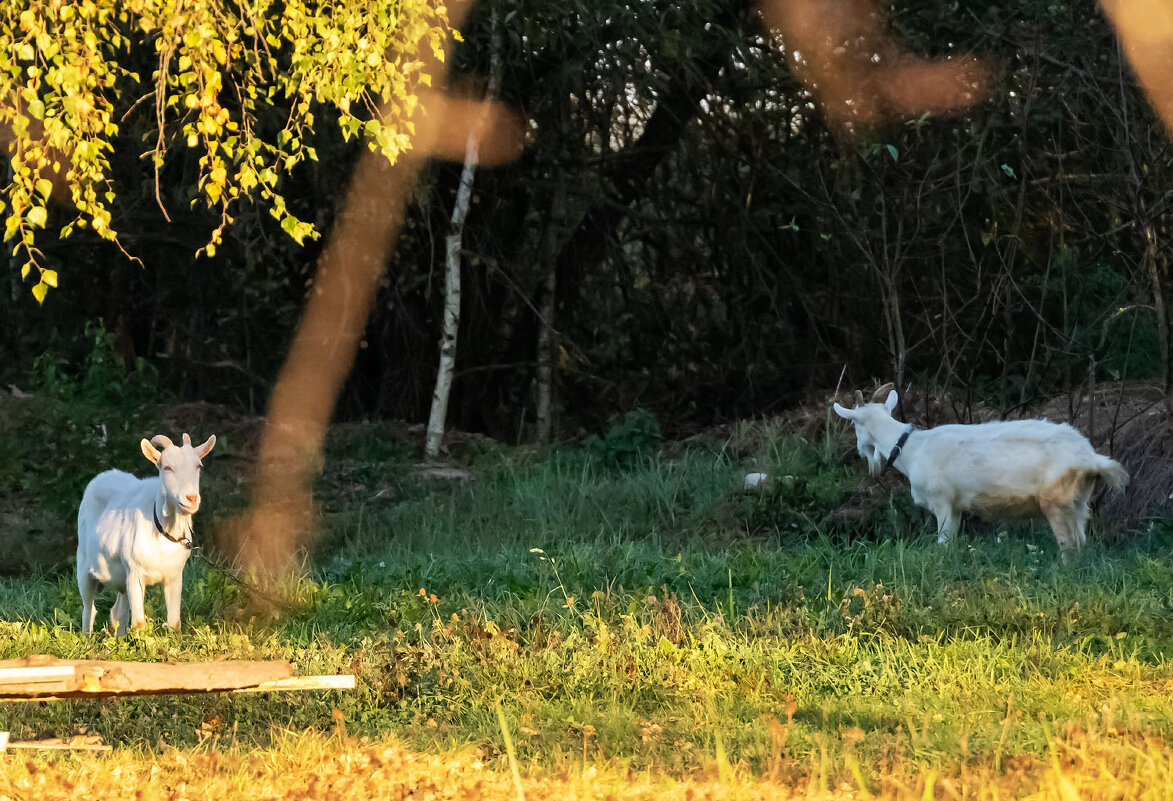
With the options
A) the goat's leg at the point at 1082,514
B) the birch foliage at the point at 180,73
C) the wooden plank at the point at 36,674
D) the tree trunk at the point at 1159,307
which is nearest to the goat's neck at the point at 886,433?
the goat's leg at the point at 1082,514

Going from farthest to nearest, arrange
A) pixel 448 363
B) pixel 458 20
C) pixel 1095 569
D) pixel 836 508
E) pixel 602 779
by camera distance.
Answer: pixel 448 363
pixel 458 20
pixel 836 508
pixel 1095 569
pixel 602 779

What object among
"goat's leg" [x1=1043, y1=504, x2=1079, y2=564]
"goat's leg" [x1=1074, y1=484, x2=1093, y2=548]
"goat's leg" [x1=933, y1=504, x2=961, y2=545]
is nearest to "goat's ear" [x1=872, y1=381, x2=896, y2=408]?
"goat's leg" [x1=933, y1=504, x2=961, y2=545]

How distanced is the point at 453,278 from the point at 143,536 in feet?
25.0

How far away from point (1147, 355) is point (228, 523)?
9492 mm

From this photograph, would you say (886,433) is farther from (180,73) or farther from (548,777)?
(548,777)

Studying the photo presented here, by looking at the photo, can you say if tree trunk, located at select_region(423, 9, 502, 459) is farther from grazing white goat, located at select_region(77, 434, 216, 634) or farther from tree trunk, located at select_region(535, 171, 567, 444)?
grazing white goat, located at select_region(77, 434, 216, 634)

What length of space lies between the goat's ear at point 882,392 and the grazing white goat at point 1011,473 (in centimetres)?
95

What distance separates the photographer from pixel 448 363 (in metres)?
16.0

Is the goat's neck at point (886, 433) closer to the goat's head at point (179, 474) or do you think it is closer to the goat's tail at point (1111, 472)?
the goat's tail at point (1111, 472)

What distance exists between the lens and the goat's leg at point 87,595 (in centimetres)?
920

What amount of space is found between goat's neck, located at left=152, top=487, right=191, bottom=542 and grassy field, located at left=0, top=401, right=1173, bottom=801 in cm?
62

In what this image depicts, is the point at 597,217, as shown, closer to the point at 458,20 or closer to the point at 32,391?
the point at 458,20

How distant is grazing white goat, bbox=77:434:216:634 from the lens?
8.27 meters

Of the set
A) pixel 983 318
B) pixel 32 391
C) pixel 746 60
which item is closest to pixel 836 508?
pixel 983 318
